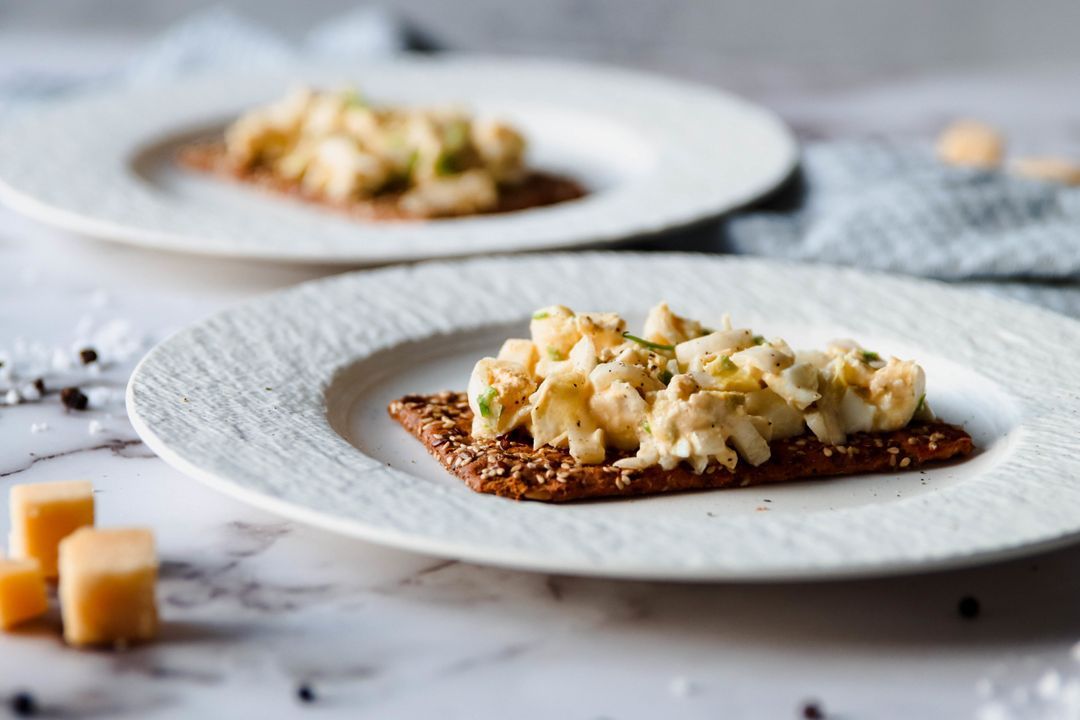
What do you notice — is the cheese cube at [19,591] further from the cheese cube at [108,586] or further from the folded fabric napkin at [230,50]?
the folded fabric napkin at [230,50]

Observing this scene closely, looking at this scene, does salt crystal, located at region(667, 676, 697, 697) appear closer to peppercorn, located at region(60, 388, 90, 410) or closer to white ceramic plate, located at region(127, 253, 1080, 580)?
white ceramic plate, located at region(127, 253, 1080, 580)

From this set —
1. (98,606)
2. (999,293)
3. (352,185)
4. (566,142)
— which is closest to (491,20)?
(566,142)

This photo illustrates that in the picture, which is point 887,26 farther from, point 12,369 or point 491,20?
point 12,369

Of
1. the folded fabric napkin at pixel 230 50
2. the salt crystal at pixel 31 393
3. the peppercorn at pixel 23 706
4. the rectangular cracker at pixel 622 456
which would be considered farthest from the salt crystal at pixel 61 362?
the folded fabric napkin at pixel 230 50

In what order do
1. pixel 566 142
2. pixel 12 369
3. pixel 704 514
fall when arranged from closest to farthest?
pixel 704 514, pixel 12 369, pixel 566 142

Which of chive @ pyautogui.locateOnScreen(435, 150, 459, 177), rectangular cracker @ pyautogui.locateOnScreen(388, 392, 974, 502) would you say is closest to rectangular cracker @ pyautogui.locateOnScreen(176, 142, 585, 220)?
chive @ pyautogui.locateOnScreen(435, 150, 459, 177)
